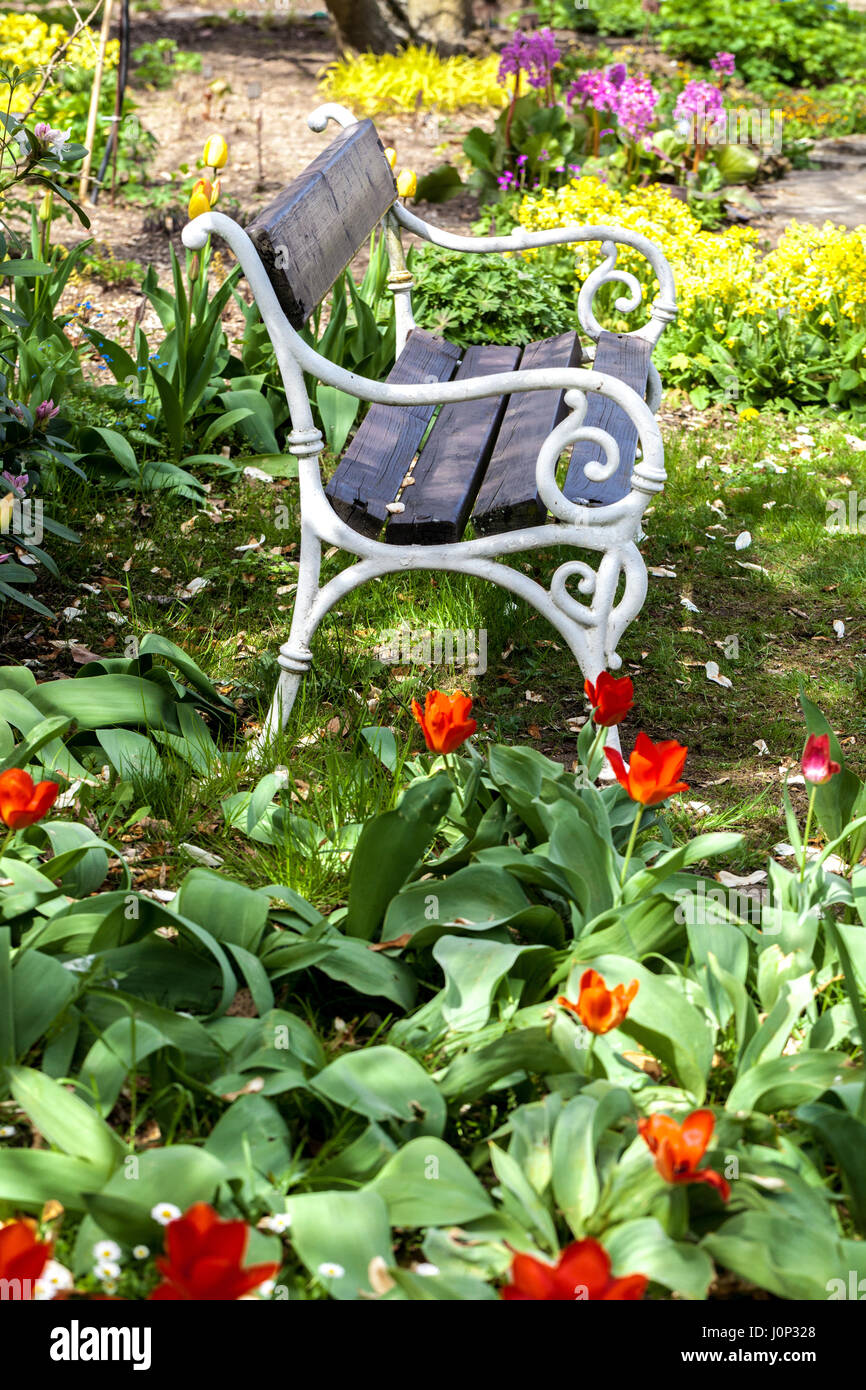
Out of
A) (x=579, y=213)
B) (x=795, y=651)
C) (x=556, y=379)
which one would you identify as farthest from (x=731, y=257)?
(x=556, y=379)

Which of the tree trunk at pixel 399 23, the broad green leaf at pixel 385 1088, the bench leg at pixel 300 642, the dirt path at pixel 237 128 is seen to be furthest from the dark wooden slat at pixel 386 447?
the tree trunk at pixel 399 23

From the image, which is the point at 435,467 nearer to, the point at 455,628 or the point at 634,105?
the point at 455,628

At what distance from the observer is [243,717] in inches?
114

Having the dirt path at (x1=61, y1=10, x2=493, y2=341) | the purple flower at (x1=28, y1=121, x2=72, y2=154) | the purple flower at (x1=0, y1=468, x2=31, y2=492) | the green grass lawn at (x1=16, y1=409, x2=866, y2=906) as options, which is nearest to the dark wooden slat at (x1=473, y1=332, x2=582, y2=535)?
the green grass lawn at (x1=16, y1=409, x2=866, y2=906)

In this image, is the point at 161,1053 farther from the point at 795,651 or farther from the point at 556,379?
the point at 795,651

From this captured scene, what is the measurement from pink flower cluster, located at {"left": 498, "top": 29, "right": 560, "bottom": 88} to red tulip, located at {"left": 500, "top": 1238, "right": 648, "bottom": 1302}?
644 cm

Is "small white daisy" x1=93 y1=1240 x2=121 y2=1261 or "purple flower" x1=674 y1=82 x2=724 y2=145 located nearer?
"small white daisy" x1=93 y1=1240 x2=121 y2=1261

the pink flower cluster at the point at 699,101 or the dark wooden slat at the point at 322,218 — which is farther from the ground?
the pink flower cluster at the point at 699,101

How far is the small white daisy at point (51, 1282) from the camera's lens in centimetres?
140

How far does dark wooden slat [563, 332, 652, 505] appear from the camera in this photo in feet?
8.85

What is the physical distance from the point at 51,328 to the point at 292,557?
3.52ft

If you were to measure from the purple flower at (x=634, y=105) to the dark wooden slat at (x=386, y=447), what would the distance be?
3485mm

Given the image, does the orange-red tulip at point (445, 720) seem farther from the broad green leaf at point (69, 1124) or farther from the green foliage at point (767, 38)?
the green foliage at point (767, 38)

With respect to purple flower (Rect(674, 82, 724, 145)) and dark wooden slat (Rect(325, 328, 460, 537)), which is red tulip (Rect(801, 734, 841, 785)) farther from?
purple flower (Rect(674, 82, 724, 145))
